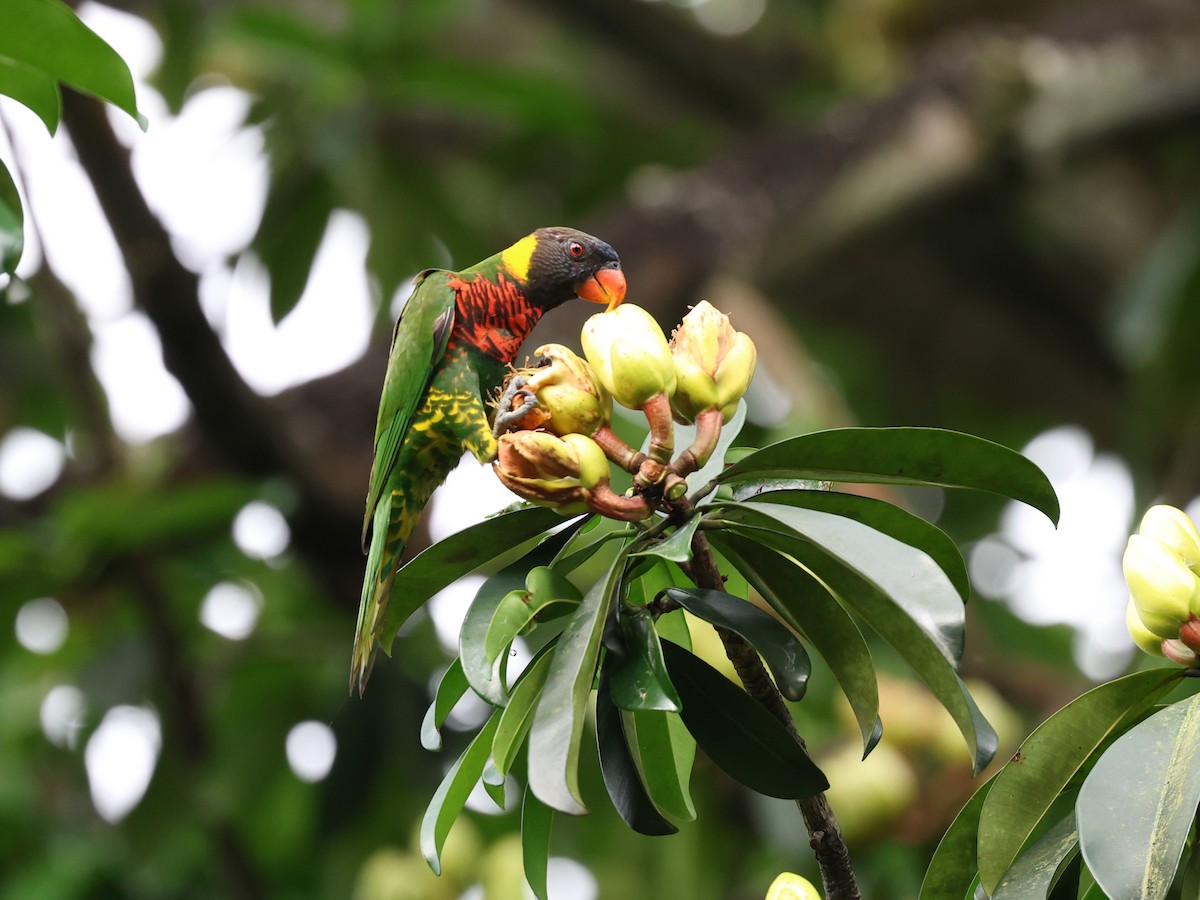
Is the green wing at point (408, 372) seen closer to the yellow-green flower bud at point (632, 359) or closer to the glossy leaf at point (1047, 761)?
the yellow-green flower bud at point (632, 359)

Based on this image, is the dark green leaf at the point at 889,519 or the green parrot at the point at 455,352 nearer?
the dark green leaf at the point at 889,519

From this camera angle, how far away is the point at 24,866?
11.1 feet

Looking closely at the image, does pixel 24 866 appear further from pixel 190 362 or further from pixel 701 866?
pixel 701 866

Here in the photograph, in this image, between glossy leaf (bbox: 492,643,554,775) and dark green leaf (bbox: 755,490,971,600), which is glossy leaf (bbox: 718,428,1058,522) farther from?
glossy leaf (bbox: 492,643,554,775)

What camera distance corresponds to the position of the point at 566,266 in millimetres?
1855

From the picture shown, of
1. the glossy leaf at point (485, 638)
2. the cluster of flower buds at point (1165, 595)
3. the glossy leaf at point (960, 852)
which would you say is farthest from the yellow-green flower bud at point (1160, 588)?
the glossy leaf at point (485, 638)

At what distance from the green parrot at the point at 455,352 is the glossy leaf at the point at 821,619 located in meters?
0.65

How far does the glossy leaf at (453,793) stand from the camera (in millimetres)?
1091

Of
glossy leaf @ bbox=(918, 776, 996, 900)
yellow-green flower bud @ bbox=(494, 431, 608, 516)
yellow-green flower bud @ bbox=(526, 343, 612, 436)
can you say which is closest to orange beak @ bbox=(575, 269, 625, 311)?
yellow-green flower bud @ bbox=(526, 343, 612, 436)

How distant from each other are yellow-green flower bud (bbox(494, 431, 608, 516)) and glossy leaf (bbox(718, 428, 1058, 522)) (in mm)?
140

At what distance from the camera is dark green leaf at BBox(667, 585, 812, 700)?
1.08 metres

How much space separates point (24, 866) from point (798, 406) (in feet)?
7.90

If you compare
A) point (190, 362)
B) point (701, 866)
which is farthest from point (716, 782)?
point (190, 362)

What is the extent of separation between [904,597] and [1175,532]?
347 mm
